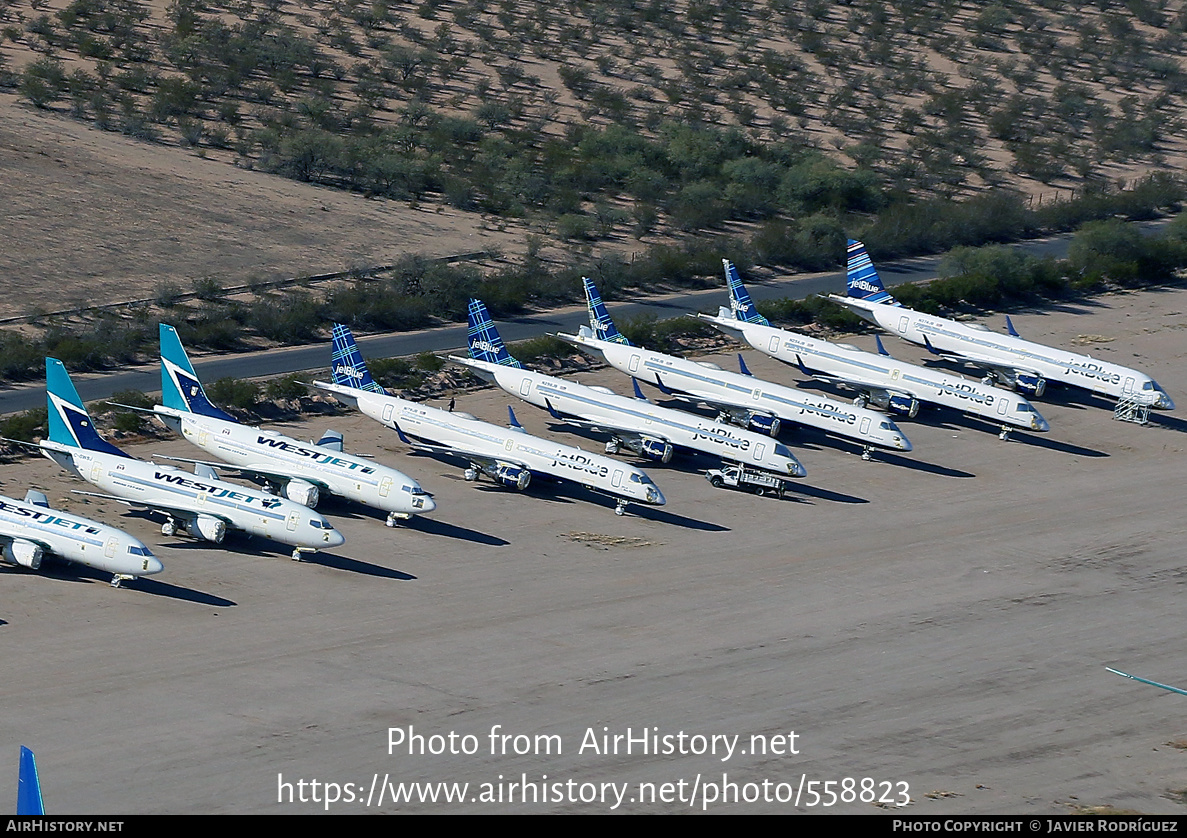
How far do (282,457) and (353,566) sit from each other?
25.1 feet

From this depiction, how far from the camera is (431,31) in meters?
151

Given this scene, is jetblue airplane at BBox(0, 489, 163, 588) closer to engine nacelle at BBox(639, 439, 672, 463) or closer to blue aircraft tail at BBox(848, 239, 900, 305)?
engine nacelle at BBox(639, 439, 672, 463)

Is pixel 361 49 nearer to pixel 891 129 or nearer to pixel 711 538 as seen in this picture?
pixel 891 129

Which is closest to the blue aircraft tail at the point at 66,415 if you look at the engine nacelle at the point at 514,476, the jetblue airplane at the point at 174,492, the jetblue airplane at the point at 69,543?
the jetblue airplane at the point at 174,492

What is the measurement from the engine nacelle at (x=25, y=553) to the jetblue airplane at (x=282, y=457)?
10.6 metres

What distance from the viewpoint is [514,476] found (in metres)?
71.4

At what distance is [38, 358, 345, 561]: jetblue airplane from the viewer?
207ft

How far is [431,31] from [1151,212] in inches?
2546

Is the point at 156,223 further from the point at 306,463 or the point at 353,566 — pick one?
the point at 353,566

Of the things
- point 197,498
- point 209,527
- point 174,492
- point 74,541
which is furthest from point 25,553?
point 197,498

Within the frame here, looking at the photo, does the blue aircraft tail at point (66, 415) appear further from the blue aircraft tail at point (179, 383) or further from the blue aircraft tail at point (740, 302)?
the blue aircraft tail at point (740, 302)

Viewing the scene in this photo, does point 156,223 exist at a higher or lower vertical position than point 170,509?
higher

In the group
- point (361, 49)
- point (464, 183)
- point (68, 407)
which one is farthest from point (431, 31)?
point (68, 407)

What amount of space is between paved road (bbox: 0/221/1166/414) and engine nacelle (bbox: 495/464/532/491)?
19666 mm
